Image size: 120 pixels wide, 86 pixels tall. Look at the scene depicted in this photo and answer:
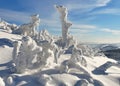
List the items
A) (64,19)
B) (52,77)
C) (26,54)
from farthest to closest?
(64,19) < (26,54) < (52,77)

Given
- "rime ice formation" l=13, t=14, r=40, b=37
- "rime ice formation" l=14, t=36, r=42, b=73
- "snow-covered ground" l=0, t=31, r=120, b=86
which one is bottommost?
"snow-covered ground" l=0, t=31, r=120, b=86

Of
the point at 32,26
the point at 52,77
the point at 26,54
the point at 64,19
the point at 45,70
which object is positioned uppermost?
the point at 64,19

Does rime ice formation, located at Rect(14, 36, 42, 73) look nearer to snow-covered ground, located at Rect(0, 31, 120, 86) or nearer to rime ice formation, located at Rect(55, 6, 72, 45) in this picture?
snow-covered ground, located at Rect(0, 31, 120, 86)

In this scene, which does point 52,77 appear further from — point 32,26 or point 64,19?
point 32,26

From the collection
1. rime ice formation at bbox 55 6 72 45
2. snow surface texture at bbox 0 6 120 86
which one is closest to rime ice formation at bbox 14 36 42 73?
snow surface texture at bbox 0 6 120 86

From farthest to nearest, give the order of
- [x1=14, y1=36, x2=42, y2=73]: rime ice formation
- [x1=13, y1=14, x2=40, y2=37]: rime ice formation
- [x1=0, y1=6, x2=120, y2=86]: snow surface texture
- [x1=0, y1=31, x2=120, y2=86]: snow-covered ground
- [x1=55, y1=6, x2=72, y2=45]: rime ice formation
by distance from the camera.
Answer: [x1=13, y1=14, x2=40, y2=37]: rime ice formation, [x1=55, y1=6, x2=72, y2=45]: rime ice formation, [x1=14, y1=36, x2=42, y2=73]: rime ice formation, [x1=0, y1=6, x2=120, y2=86]: snow surface texture, [x1=0, y1=31, x2=120, y2=86]: snow-covered ground

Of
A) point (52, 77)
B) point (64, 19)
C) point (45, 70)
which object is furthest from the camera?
point (64, 19)

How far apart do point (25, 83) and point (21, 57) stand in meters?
2.42

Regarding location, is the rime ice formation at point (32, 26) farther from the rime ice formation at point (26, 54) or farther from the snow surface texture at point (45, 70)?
the rime ice formation at point (26, 54)

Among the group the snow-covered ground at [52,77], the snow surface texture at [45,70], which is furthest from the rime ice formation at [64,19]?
the snow-covered ground at [52,77]

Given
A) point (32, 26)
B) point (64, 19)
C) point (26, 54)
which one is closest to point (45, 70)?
point (26, 54)

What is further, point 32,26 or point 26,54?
point 32,26

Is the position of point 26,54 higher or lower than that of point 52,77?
higher

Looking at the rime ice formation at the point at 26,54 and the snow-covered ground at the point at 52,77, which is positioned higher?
the rime ice formation at the point at 26,54
